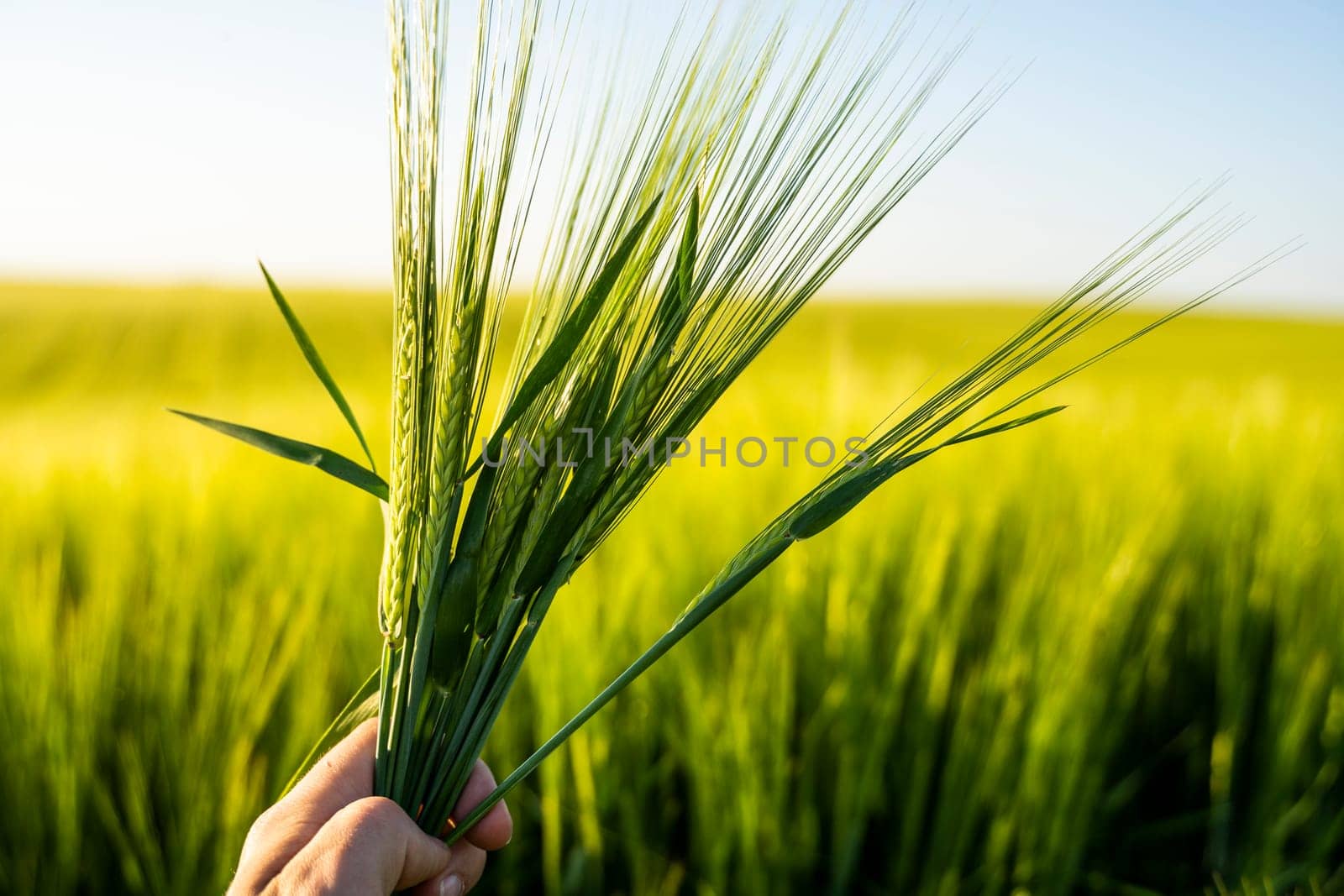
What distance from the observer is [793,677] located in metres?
1.15

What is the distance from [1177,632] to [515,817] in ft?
3.28

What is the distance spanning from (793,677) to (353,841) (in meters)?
0.79

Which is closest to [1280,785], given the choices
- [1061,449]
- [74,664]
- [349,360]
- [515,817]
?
[1061,449]

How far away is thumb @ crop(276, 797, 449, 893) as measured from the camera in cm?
41

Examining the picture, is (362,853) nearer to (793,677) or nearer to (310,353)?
(310,353)

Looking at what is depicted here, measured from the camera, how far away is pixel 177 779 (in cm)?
97

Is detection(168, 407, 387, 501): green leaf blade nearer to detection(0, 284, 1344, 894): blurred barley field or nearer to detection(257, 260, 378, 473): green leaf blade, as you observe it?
detection(257, 260, 378, 473): green leaf blade

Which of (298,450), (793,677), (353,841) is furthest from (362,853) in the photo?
(793,677)

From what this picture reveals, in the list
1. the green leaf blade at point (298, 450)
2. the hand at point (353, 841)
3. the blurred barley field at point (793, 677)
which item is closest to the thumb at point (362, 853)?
the hand at point (353, 841)

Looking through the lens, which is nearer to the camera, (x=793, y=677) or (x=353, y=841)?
(x=353, y=841)

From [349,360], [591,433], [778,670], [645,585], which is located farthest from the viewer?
[349,360]

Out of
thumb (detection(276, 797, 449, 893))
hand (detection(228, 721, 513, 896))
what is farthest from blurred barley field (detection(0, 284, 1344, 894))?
thumb (detection(276, 797, 449, 893))

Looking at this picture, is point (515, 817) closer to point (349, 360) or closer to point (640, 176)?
point (640, 176)

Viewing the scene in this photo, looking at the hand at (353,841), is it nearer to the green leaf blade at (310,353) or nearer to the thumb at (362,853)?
the thumb at (362,853)
